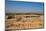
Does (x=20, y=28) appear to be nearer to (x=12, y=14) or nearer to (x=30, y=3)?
(x=12, y=14)

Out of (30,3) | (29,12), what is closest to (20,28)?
(29,12)

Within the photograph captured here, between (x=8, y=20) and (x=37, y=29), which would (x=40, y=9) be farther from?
(x=8, y=20)

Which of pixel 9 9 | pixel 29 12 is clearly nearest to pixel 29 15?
pixel 29 12

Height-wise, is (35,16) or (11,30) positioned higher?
(35,16)

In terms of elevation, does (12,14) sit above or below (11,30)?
above
